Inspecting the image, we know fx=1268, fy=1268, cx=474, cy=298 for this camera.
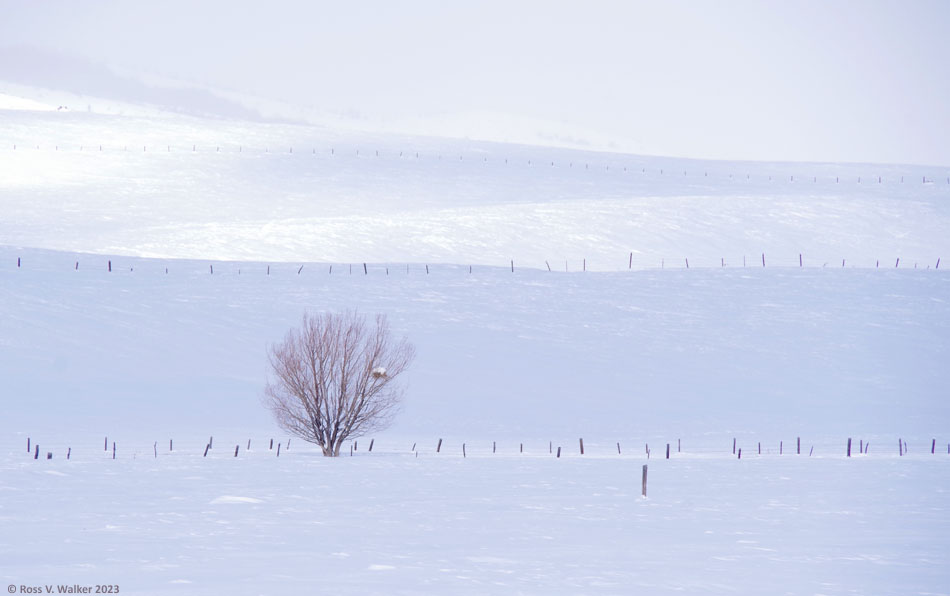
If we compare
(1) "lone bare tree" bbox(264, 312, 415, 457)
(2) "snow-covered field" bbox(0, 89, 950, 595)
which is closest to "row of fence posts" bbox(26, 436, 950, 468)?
(2) "snow-covered field" bbox(0, 89, 950, 595)

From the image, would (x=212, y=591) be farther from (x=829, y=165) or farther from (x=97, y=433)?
(x=829, y=165)

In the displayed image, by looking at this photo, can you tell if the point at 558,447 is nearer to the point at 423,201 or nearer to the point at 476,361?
the point at 476,361

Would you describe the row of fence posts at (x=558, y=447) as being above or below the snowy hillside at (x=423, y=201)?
below

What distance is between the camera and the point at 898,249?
253 ft

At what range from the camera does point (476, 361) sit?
5278cm

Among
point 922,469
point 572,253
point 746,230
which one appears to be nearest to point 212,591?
point 922,469

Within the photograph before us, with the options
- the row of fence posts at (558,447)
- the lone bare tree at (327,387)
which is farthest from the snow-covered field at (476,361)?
the lone bare tree at (327,387)

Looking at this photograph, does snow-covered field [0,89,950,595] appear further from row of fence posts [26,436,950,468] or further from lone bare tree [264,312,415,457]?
lone bare tree [264,312,415,457]

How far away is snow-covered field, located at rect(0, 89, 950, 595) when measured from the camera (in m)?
20.1

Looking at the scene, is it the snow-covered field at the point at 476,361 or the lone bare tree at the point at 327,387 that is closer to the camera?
the snow-covered field at the point at 476,361

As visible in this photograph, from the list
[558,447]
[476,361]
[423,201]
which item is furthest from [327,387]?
[423,201]

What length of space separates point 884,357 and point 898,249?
2326cm

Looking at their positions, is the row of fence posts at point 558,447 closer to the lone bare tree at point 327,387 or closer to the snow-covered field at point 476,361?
the snow-covered field at point 476,361

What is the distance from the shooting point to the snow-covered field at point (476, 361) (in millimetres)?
20078
